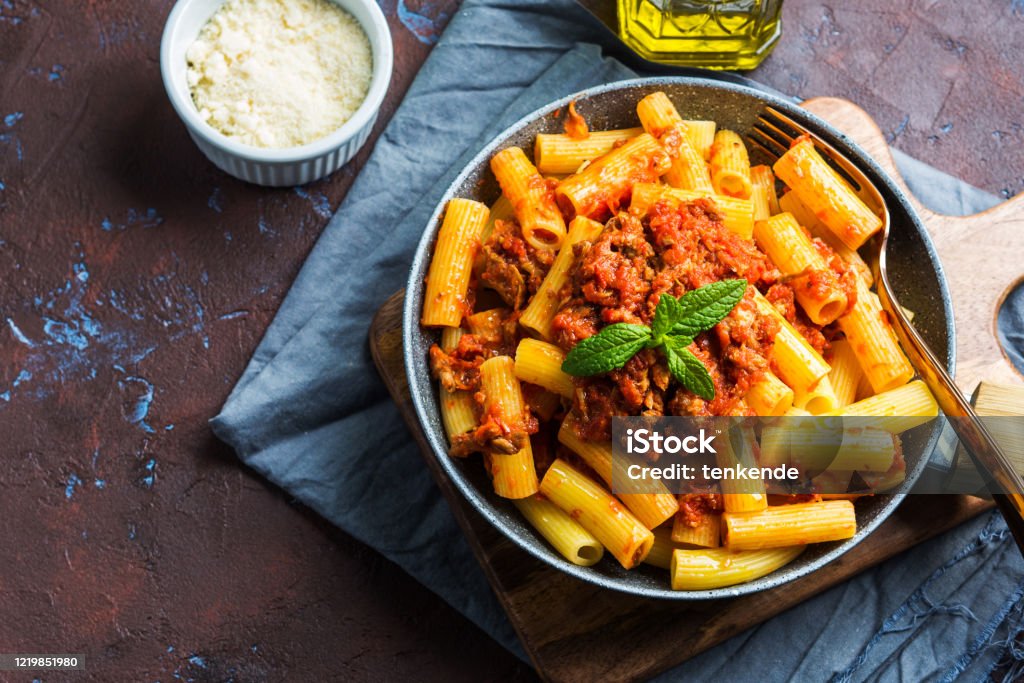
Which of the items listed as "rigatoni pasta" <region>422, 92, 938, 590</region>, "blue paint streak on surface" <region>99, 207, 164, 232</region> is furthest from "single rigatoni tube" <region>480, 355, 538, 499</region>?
"blue paint streak on surface" <region>99, 207, 164, 232</region>

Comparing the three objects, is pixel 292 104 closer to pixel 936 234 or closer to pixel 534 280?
pixel 534 280

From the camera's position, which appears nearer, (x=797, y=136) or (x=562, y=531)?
(x=562, y=531)

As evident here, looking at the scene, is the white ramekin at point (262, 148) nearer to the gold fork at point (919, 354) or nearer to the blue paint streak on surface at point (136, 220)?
the blue paint streak on surface at point (136, 220)

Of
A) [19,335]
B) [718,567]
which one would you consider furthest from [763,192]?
[19,335]

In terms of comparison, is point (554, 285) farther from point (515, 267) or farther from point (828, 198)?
point (828, 198)

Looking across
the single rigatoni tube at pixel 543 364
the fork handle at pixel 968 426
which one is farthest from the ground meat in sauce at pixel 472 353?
the fork handle at pixel 968 426

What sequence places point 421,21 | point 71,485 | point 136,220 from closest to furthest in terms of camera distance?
point 71,485, point 136,220, point 421,21
